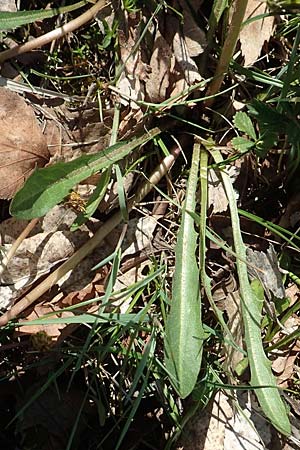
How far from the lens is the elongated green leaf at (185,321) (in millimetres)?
1619

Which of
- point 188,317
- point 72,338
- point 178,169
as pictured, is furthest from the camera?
point 178,169

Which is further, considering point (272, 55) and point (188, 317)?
point (272, 55)

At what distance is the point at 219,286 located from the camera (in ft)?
6.33

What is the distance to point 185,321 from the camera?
1671 mm

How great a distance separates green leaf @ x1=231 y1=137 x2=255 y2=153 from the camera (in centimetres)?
Result: 185

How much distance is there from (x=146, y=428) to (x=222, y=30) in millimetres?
1148

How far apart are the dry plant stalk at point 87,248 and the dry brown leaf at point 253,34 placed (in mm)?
332

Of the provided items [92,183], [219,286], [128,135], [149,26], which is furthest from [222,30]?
[219,286]

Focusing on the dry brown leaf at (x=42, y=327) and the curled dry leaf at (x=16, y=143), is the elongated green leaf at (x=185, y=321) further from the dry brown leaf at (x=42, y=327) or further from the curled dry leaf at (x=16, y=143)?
the curled dry leaf at (x=16, y=143)

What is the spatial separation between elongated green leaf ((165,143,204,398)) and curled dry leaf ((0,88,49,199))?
1.45 feet

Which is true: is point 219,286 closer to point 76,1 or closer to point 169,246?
point 169,246

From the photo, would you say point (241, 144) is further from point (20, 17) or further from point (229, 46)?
point (20, 17)

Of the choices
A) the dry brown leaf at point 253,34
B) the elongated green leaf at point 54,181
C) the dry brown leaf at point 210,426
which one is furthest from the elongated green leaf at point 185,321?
the dry brown leaf at point 253,34

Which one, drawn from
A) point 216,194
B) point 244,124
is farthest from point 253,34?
point 216,194
